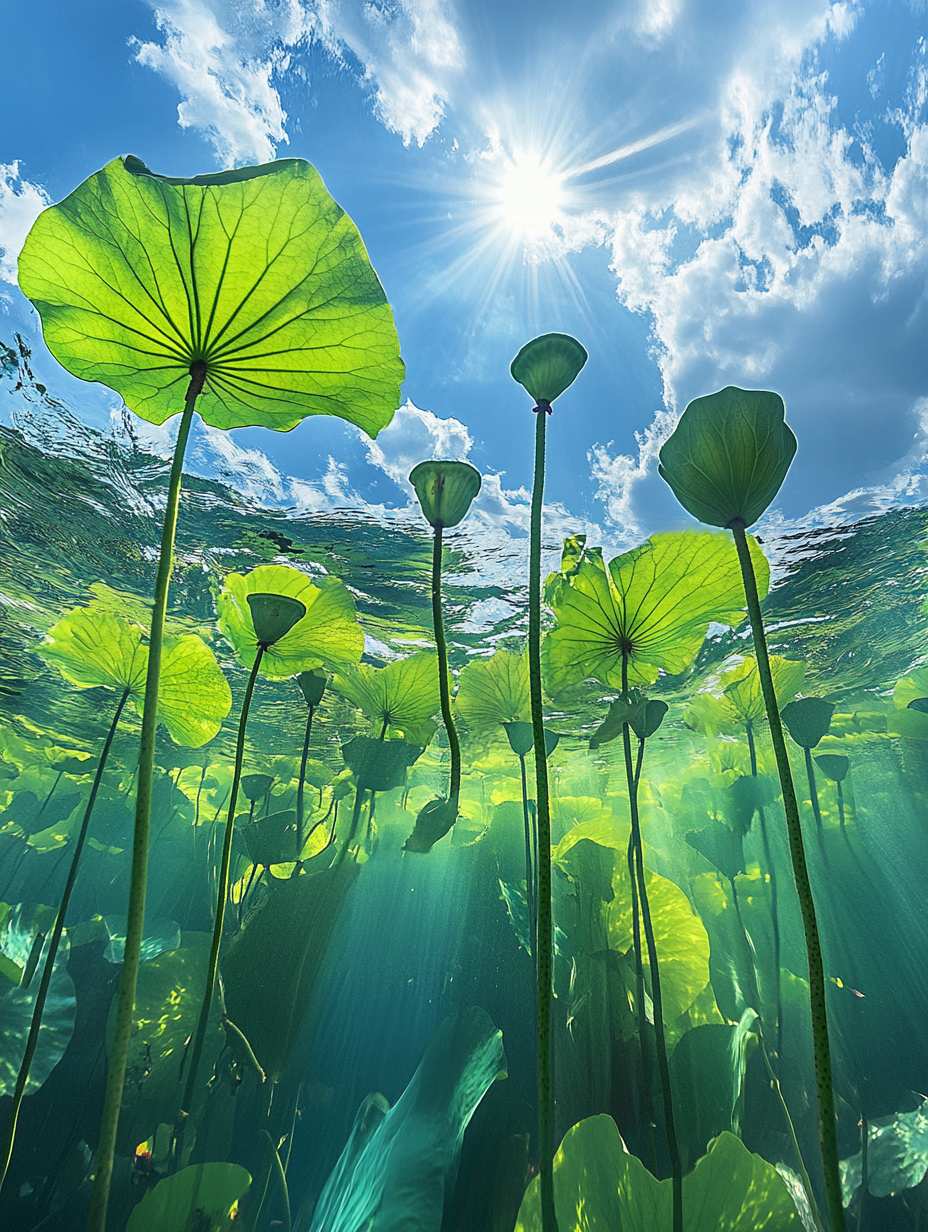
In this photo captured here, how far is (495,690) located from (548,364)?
3.45 metres

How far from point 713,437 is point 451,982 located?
4835 millimetres

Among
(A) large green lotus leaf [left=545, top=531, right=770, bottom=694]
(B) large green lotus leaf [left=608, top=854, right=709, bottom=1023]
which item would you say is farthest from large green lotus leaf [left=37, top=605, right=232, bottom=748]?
(B) large green lotus leaf [left=608, top=854, right=709, bottom=1023]

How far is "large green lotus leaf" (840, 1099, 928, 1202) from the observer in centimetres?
233

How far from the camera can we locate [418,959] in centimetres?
529

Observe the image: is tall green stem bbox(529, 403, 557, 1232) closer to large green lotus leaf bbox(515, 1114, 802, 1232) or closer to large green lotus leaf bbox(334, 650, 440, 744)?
large green lotus leaf bbox(515, 1114, 802, 1232)

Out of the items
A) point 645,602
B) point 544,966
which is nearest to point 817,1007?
point 544,966

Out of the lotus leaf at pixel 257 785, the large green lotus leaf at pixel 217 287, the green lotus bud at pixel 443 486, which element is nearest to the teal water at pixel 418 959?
the lotus leaf at pixel 257 785

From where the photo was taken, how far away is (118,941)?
3.26m

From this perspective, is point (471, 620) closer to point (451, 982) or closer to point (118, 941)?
point (451, 982)

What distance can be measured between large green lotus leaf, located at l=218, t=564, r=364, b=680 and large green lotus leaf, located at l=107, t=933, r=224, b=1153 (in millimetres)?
1763

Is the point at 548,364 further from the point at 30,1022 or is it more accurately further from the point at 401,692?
the point at 30,1022

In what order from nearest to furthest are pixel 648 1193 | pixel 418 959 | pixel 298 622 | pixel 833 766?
pixel 648 1193 → pixel 298 622 → pixel 833 766 → pixel 418 959

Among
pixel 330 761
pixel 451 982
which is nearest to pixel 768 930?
pixel 451 982

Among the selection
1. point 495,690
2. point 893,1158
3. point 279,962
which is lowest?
point 893,1158
